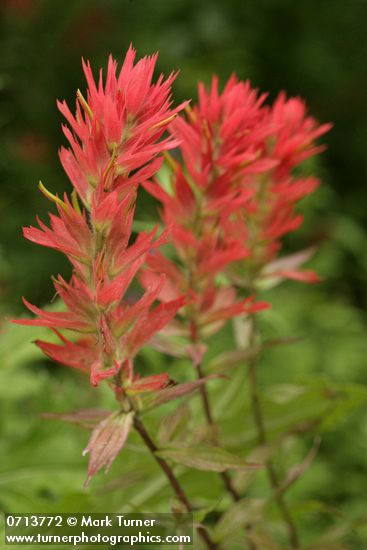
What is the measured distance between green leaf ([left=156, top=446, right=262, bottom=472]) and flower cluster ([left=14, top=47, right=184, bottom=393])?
8 centimetres

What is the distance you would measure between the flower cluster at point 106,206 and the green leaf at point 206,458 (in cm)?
8

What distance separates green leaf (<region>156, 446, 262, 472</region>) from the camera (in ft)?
2.08

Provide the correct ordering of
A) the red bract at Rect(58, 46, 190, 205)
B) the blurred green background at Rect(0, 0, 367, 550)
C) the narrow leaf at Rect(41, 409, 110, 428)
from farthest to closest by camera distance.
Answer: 1. the blurred green background at Rect(0, 0, 367, 550)
2. the narrow leaf at Rect(41, 409, 110, 428)
3. the red bract at Rect(58, 46, 190, 205)

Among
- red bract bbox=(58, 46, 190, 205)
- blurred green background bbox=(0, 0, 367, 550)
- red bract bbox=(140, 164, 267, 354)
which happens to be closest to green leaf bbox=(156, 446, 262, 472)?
red bract bbox=(140, 164, 267, 354)

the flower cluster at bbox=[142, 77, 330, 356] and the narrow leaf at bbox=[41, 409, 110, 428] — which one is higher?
the flower cluster at bbox=[142, 77, 330, 356]

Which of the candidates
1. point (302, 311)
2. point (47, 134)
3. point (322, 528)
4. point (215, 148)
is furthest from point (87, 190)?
point (47, 134)

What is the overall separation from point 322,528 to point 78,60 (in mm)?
Answer: 1890

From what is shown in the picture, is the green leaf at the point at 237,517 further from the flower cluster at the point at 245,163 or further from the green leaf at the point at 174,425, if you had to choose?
the flower cluster at the point at 245,163

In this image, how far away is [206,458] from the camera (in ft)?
2.10

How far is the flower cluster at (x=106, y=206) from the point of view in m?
0.54

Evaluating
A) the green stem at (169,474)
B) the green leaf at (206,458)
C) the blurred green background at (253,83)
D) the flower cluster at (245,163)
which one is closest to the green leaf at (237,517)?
the green stem at (169,474)

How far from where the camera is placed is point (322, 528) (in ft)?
4.65

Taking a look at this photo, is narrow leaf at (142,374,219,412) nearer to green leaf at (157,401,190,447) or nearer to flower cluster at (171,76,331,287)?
green leaf at (157,401,190,447)

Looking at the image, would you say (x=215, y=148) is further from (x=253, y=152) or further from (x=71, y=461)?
(x=71, y=461)
